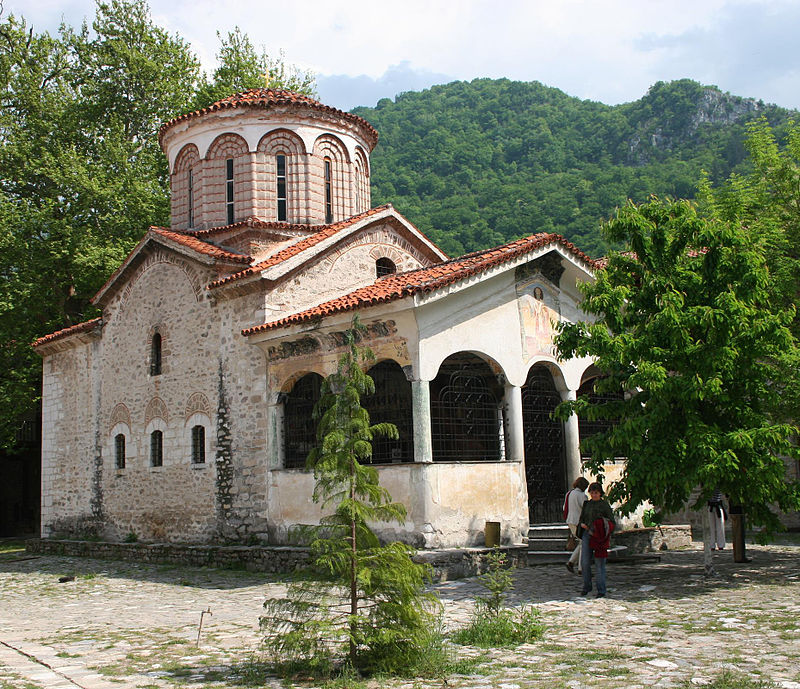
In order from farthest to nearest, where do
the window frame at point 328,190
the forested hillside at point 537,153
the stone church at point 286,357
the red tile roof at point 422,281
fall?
the forested hillside at point 537,153, the window frame at point 328,190, the stone church at point 286,357, the red tile roof at point 422,281

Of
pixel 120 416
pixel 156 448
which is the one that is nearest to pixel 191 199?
pixel 120 416

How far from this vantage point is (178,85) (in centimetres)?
2464

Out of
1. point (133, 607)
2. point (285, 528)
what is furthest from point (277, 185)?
point (133, 607)

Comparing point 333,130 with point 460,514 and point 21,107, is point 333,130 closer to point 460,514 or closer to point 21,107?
point 460,514

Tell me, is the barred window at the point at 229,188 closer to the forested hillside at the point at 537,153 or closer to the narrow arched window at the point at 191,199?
the narrow arched window at the point at 191,199

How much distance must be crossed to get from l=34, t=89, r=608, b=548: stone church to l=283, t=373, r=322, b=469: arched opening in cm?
3

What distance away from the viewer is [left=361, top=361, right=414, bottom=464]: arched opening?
13.4 m

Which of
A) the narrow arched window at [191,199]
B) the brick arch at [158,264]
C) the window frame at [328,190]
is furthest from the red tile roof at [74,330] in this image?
the window frame at [328,190]

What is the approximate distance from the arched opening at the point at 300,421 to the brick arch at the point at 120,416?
4609mm

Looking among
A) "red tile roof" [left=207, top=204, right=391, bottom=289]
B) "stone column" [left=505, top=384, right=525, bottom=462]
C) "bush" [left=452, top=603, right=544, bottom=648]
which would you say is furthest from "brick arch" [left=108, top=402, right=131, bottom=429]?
"bush" [left=452, top=603, right=544, bottom=648]

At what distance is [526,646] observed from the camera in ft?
21.6

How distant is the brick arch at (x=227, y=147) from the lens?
1600 centimetres

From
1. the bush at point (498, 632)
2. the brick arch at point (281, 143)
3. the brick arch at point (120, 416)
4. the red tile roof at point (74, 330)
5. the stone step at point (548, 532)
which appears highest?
the brick arch at point (281, 143)

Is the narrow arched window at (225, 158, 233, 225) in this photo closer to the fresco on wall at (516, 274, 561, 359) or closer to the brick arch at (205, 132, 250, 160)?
the brick arch at (205, 132, 250, 160)
